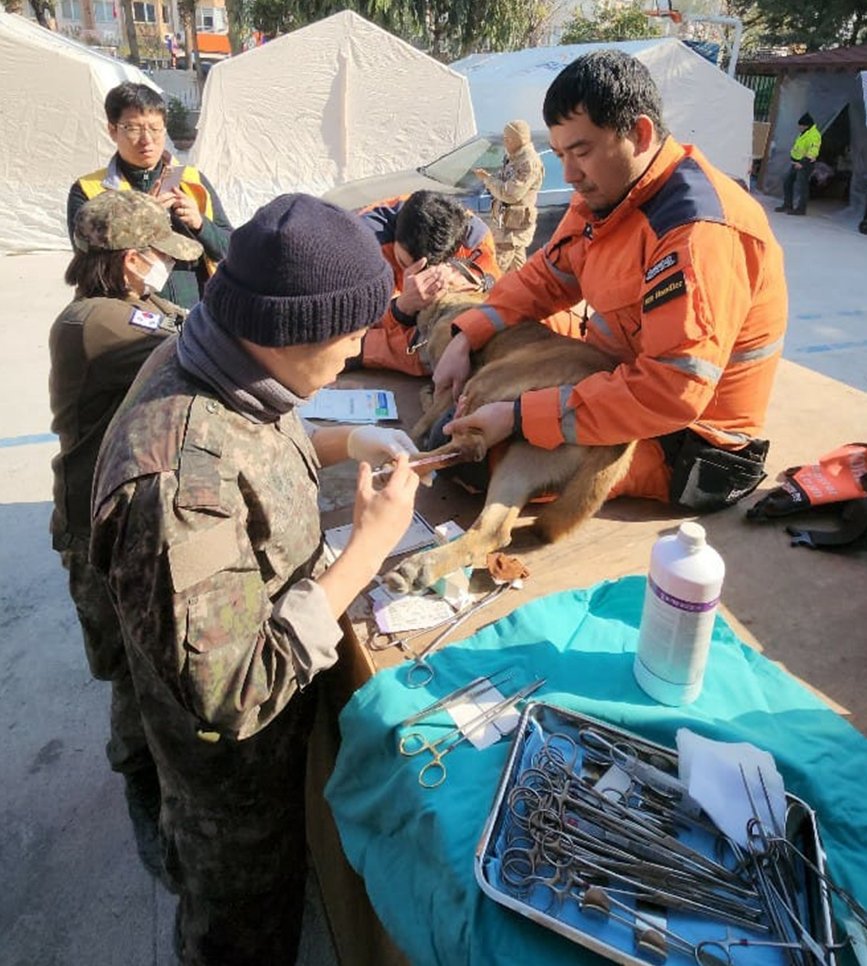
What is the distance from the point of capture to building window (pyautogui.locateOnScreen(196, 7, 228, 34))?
2221 inches

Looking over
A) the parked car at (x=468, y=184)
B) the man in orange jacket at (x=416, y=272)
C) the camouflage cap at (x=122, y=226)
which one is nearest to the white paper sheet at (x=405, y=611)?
the camouflage cap at (x=122, y=226)

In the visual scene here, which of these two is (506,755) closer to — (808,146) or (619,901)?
(619,901)

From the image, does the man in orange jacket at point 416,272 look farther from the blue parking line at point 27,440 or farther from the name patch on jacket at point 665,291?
the blue parking line at point 27,440

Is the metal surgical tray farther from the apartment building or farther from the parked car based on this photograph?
the apartment building

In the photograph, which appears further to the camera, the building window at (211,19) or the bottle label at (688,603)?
the building window at (211,19)

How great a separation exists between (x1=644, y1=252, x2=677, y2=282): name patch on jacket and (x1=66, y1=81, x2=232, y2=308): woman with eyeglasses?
2.20 metres

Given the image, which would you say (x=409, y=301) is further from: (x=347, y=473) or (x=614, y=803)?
(x=614, y=803)

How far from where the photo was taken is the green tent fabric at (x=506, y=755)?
4.09 ft

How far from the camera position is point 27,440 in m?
4.91

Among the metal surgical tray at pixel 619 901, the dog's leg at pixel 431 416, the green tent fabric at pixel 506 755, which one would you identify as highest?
the dog's leg at pixel 431 416

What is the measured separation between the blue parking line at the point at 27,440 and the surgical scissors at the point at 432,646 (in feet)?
13.0

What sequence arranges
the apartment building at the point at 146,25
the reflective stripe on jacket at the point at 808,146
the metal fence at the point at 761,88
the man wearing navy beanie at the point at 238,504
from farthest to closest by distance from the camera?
the apartment building at the point at 146,25
the metal fence at the point at 761,88
the reflective stripe on jacket at the point at 808,146
the man wearing navy beanie at the point at 238,504

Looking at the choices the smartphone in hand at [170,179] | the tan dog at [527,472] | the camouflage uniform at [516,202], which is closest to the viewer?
the tan dog at [527,472]

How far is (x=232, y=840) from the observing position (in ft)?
5.55
